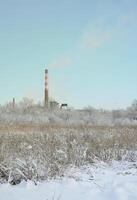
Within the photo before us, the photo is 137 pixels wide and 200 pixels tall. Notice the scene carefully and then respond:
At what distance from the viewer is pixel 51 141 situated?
441 inches

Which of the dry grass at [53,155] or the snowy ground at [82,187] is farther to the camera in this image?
the dry grass at [53,155]

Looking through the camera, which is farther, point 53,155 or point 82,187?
point 53,155

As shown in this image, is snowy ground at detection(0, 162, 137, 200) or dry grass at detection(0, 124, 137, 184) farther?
dry grass at detection(0, 124, 137, 184)

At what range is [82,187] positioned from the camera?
7410mm

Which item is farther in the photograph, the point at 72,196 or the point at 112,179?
the point at 112,179

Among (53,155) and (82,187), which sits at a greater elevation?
(53,155)

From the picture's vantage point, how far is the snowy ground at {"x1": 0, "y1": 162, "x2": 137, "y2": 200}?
6777 millimetres

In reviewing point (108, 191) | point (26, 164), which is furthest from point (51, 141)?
point (108, 191)

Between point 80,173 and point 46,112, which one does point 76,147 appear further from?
point 46,112

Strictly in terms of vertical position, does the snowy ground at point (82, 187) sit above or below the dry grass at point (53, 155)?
below

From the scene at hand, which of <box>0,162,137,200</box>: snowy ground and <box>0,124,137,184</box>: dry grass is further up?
<box>0,124,137,184</box>: dry grass

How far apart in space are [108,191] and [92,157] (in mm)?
3035

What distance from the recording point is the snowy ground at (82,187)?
6777mm

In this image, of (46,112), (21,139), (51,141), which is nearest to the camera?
(51,141)
